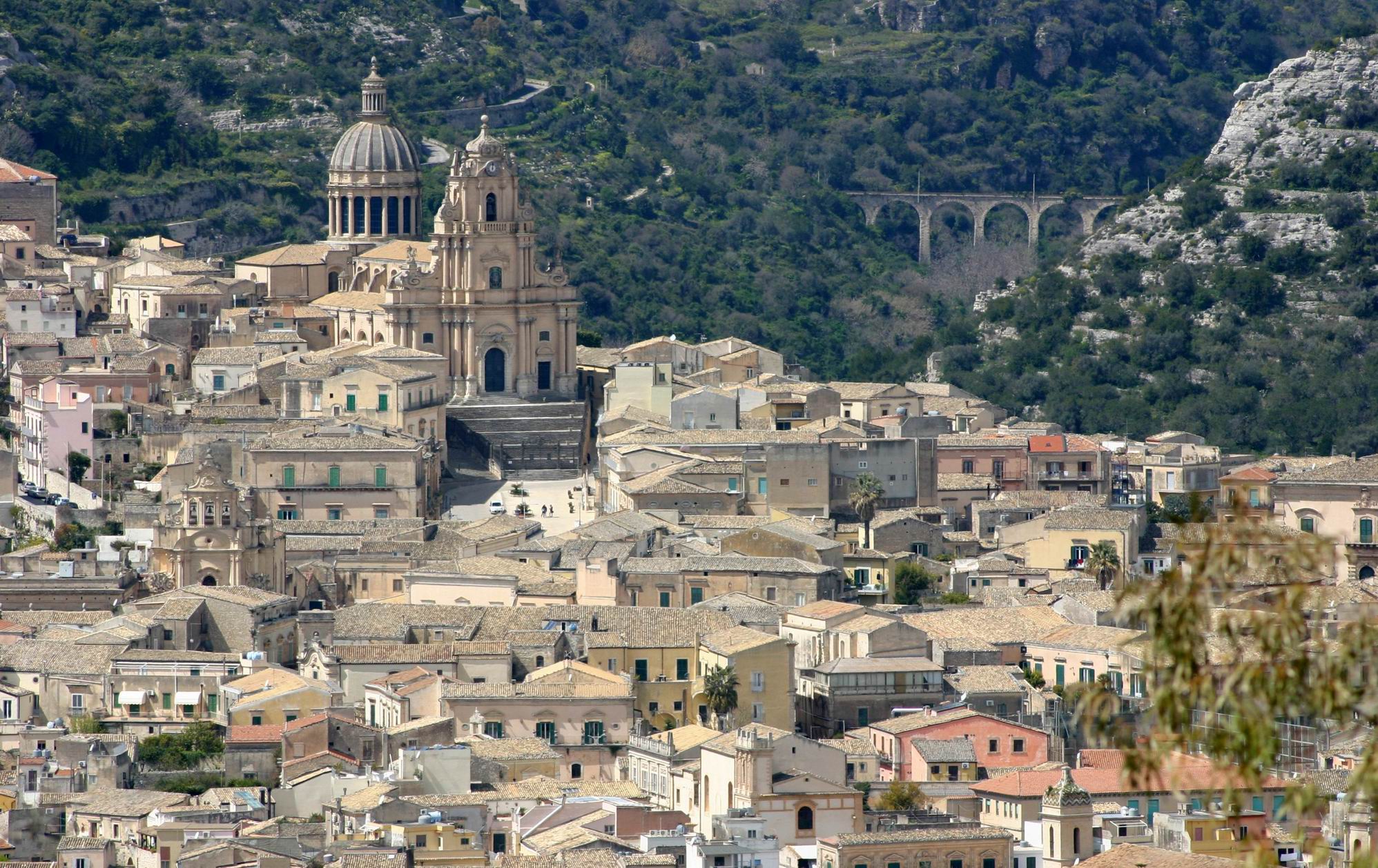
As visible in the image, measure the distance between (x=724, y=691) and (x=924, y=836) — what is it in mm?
9022

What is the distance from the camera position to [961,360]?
10875 cm

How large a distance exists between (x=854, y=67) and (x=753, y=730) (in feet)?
342

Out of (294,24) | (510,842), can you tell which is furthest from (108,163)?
(510,842)

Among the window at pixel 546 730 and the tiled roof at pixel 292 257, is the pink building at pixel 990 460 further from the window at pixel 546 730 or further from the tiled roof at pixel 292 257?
the window at pixel 546 730

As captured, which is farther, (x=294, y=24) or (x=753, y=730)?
(x=294, y=24)

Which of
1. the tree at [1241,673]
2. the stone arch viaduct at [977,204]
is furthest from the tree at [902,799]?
the stone arch viaduct at [977,204]

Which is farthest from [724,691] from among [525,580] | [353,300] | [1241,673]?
[1241,673]

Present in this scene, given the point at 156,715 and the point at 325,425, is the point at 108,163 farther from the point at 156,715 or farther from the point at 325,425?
the point at 156,715

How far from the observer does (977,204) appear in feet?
479

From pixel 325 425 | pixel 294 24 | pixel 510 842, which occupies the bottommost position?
pixel 510 842

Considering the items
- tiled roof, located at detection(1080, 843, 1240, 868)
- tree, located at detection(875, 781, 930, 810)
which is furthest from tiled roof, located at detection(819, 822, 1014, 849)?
tree, located at detection(875, 781, 930, 810)

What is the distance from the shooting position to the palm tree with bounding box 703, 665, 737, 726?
2335 inches

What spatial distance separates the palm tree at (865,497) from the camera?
75375 mm

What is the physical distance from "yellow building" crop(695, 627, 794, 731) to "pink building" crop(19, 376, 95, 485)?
2180 cm
